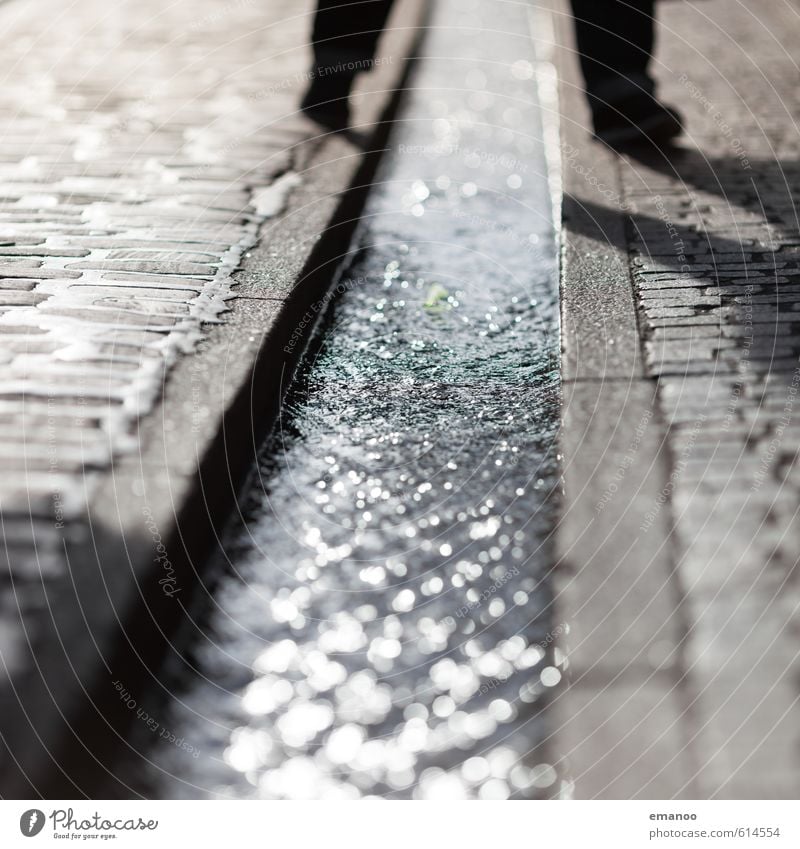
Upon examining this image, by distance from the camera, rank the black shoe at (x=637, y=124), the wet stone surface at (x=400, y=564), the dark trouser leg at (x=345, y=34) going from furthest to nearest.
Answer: the dark trouser leg at (x=345, y=34), the black shoe at (x=637, y=124), the wet stone surface at (x=400, y=564)

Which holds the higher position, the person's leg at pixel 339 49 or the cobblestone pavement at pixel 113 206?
the person's leg at pixel 339 49

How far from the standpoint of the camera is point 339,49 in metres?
5.91

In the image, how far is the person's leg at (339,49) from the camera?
5.38 metres

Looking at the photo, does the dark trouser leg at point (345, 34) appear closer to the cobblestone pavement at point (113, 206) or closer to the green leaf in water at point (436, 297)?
the cobblestone pavement at point (113, 206)

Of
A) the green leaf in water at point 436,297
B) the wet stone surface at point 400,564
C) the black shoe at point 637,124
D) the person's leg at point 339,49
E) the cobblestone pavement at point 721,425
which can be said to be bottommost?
the wet stone surface at point 400,564

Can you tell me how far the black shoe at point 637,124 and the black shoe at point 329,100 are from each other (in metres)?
1.27

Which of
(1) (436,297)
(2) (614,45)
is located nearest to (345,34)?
(2) (614,45)

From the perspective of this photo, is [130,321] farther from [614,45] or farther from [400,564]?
[614,45]

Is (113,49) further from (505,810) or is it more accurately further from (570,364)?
(505,810)

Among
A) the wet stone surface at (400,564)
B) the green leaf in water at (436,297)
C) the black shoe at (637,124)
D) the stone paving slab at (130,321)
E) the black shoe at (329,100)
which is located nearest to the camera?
the wet stone surface at (400,564)

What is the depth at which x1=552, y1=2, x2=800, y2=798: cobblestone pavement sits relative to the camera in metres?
1.89

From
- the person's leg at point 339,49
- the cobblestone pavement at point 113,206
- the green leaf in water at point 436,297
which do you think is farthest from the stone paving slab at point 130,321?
the green leaf in water at point 436,297

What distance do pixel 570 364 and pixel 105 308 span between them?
1.53m

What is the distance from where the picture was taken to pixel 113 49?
6406 mm
